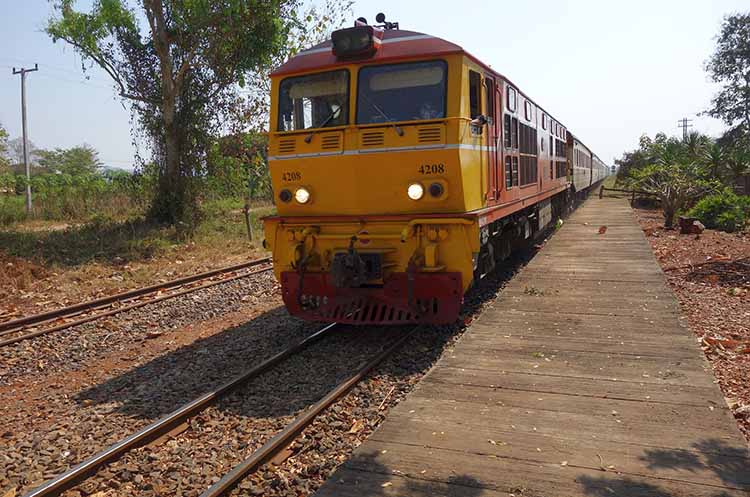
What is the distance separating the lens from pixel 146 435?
4.36m

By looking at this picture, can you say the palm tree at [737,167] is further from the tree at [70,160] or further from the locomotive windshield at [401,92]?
the tree at [70,160]

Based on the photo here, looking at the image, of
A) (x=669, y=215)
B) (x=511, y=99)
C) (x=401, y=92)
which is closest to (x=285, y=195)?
(x=401, y=92)

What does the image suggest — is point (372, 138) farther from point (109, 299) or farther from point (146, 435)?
point (109, 299)

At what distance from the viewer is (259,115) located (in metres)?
20.6

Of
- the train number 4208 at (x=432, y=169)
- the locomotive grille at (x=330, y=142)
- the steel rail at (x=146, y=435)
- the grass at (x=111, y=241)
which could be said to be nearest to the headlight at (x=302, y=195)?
the locomotive grille at (x=330, y=142)

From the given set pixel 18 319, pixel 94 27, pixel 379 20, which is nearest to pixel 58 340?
pixel 18 319

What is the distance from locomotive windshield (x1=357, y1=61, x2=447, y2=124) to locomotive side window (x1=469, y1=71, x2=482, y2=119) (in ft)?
1.58

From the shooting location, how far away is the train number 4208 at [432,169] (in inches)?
244

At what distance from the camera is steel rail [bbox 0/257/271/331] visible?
799 centimetres

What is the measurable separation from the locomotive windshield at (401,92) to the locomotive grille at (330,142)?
33 cm

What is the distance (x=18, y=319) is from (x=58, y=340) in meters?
1.31

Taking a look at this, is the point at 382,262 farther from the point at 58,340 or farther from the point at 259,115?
the point at 259,115

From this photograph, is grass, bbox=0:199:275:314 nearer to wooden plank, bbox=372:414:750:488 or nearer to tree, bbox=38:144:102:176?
wooden plank, bbox=372:414:750:488

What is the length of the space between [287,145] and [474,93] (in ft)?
7.48
